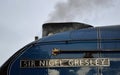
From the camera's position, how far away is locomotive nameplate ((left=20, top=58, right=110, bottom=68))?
16.9ft

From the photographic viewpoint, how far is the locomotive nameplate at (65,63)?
516 centimetres

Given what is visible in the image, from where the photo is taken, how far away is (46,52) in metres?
5.46

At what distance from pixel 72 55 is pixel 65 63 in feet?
0.59

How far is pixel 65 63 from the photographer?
17.4 feet

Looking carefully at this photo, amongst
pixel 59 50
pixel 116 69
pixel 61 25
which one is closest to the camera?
pixel 116 69

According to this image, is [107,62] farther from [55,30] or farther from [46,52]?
[55,30]

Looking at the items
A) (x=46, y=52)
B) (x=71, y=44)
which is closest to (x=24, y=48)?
(x=46, y=52)

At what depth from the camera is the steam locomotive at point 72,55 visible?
513 cm

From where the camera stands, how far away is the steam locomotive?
5.13 meters

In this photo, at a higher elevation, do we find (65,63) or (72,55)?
(72,55)

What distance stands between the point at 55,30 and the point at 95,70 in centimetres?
227

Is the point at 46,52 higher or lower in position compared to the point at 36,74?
higher

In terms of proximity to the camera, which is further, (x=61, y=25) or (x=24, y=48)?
(x=61, y=25)

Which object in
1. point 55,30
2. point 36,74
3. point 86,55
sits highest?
point 55,30
